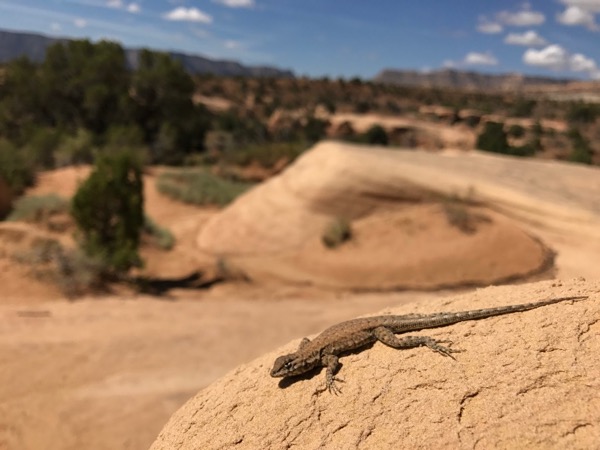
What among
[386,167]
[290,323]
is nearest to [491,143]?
[386,167]

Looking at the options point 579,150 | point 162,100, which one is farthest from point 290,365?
point 579,150

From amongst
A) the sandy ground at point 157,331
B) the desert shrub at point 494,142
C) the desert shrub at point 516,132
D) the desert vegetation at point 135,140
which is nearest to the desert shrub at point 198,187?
the desert vegetation at point 135,140

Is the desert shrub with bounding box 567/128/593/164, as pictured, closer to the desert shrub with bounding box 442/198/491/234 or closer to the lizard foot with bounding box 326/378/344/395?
the desert shrub with bounding box 442/198/491/234

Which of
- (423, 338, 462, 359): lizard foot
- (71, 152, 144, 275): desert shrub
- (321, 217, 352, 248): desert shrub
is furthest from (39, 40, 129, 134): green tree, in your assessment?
(423, 338, 462, 359): lizard foot

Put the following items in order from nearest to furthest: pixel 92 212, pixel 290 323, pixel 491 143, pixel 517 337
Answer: pixel 517 337
pixel 290 323
pixel 92 212
pixel 491 143

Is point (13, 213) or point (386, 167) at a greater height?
point (386, 167)

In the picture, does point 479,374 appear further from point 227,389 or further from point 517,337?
point 227,389

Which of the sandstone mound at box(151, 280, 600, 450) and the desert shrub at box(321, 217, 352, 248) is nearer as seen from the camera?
the sandstone mound at box(151, 280, 600, 450)

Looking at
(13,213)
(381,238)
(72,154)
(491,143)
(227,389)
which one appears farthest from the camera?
(491,143)
